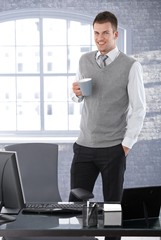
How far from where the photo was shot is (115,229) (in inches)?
91.8

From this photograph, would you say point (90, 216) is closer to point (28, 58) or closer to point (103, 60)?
point (103, 60)

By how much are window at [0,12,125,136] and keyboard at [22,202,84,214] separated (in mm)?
3011

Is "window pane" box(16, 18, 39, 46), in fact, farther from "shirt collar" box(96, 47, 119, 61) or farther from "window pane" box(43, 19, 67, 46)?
"shirt collar" box(96, 47, 119, 61)

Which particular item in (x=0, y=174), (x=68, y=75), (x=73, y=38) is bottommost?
(x=0, y=174)

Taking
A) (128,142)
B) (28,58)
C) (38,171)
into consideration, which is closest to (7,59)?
(28,58)

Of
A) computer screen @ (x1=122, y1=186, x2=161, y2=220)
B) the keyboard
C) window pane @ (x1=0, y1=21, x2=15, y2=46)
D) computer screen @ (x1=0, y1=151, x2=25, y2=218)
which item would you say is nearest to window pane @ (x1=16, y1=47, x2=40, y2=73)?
window pane @ (x1=0, y1=21, x2=15, y2=46)

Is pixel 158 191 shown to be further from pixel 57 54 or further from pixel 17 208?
pixel 57 54

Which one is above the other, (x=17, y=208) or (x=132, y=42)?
(x=132, y=42)

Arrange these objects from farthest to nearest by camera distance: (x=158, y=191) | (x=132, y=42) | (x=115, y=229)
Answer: (x=132, y=42), (x=158, y=191), (x=115, y=229)

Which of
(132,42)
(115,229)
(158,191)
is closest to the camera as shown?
(115,229)

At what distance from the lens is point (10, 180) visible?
2.46 m

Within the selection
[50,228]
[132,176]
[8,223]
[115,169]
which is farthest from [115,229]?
[132,176]

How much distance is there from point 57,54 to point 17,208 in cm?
332

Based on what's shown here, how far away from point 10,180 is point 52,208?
32 cm
